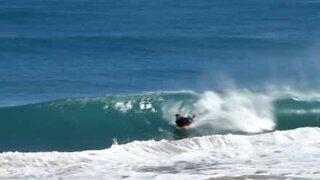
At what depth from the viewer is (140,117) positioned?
4116 centimetres

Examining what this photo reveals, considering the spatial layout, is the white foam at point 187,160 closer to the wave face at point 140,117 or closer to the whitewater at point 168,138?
the whitewater at point 168,138

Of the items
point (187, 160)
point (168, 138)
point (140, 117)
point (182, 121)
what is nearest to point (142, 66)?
point (140, 117)

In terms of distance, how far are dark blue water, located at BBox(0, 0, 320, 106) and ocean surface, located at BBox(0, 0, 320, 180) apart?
0.08 meters

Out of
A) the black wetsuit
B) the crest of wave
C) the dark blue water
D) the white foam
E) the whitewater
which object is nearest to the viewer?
the white foam

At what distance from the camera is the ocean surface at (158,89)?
34938 millimetres

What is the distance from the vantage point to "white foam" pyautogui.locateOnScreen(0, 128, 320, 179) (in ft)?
110

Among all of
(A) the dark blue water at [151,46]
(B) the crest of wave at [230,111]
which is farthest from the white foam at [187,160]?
(A) the dark blue water at [151,46]

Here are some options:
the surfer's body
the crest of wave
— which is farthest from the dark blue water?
the surfer's body

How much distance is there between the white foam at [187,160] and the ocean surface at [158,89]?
0.13 ft

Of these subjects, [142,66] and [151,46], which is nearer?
[142,66]

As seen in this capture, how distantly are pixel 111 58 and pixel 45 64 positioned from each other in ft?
11.1

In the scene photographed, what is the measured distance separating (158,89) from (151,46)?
11935 millimetres

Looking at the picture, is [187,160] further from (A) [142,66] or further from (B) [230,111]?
(A) [142,66]

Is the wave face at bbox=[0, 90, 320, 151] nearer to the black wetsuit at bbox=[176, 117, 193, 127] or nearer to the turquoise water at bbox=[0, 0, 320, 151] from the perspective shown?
the turquoise water at bbox=[0, 0, 320, 151]
